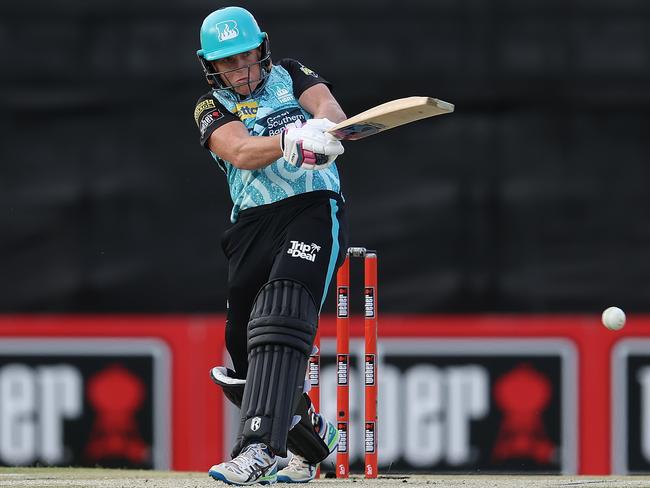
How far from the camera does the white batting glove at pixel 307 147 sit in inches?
170

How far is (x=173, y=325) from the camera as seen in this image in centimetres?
663

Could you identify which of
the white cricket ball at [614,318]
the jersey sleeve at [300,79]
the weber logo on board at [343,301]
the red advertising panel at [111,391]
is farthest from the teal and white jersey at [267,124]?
the red advertising panel at [111,391]

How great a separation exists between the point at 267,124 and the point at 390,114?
44 centimetres

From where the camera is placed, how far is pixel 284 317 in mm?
4383

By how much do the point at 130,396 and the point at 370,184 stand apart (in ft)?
4.28

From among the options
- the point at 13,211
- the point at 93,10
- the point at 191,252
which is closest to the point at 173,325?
the point at 191,252

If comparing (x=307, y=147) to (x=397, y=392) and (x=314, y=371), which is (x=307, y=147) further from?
(x=397, y=392)

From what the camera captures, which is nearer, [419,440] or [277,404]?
[277,404]

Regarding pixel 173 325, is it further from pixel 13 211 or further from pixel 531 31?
pixel 531 31

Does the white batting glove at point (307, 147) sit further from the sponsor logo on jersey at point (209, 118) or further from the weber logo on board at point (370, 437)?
the weber logo on board at point (370, 437)

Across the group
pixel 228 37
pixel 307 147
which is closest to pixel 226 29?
pixel 228 37

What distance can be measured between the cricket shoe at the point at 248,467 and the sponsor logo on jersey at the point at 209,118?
94cm

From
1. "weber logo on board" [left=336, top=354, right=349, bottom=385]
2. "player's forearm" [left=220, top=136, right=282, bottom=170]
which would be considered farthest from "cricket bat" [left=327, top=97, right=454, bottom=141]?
"weber logo on board" [left=336, top=354, right=349, bottom=385]

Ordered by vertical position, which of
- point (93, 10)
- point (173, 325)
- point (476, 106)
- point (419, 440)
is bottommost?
point (419, 440)
